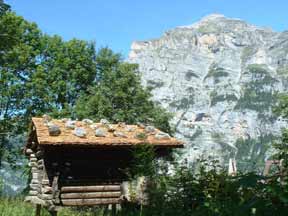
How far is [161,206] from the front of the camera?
8867 millimetres

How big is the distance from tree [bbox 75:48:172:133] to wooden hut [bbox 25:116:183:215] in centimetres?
1699

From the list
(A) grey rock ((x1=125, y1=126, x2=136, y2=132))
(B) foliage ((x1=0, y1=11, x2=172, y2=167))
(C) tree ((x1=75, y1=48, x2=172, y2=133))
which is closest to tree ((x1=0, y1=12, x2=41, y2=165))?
(B) foliage ((x1=0, y1=11, x2=172, y2=167))

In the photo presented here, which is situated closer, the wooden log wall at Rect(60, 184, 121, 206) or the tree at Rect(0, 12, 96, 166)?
the wooden log wall at Rect(60, 184, 121, 206)

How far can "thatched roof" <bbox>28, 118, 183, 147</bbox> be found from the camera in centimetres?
1252

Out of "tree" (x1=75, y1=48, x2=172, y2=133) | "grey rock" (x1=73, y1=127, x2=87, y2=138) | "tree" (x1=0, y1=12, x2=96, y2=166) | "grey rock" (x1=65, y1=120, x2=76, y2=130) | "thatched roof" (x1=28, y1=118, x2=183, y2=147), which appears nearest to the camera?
"thatched roof" (x1=28, y1=118, x2=183, y2=147)

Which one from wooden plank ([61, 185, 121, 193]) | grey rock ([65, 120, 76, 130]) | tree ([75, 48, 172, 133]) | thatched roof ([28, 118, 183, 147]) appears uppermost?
tree ([75, 48, 172, 133])

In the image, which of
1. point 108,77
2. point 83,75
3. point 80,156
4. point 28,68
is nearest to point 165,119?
point 108,77

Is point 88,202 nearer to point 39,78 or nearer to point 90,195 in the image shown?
point 90,195

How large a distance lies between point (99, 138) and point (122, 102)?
63.3 ft

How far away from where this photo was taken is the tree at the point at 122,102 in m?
31.3

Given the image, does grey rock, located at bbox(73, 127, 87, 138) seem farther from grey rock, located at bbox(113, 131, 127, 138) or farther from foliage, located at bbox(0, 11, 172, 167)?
foliage, located at bbox(0, 11, 172, 167)

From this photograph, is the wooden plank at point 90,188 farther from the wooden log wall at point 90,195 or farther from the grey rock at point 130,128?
the grey rock at point 130,128

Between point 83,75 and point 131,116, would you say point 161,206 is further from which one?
point 83,75

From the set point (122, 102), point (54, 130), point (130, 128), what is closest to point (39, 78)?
point (122, 102)
